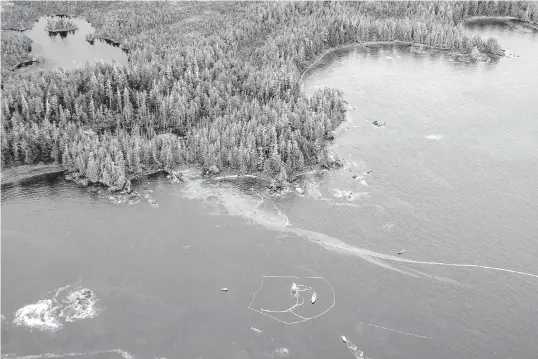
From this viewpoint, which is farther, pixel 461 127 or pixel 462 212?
pixel 461 127

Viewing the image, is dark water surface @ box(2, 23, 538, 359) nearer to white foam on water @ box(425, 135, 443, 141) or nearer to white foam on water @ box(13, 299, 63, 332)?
white foam on water @ box(425, 135, 443, 141)

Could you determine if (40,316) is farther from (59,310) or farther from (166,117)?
(166,117)

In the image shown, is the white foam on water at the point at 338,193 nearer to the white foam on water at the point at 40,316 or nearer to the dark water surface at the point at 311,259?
the dark water surface at the point at 311,259

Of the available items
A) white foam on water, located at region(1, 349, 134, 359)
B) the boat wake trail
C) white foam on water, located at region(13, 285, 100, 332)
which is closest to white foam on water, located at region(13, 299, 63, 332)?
white foam on water, located at region(13, 285, 100, 332)

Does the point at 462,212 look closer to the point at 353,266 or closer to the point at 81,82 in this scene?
the point at 353,266

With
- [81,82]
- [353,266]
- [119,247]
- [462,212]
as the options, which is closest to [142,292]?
[119,247]

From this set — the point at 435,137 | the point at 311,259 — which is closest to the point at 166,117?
the point at 311,259
